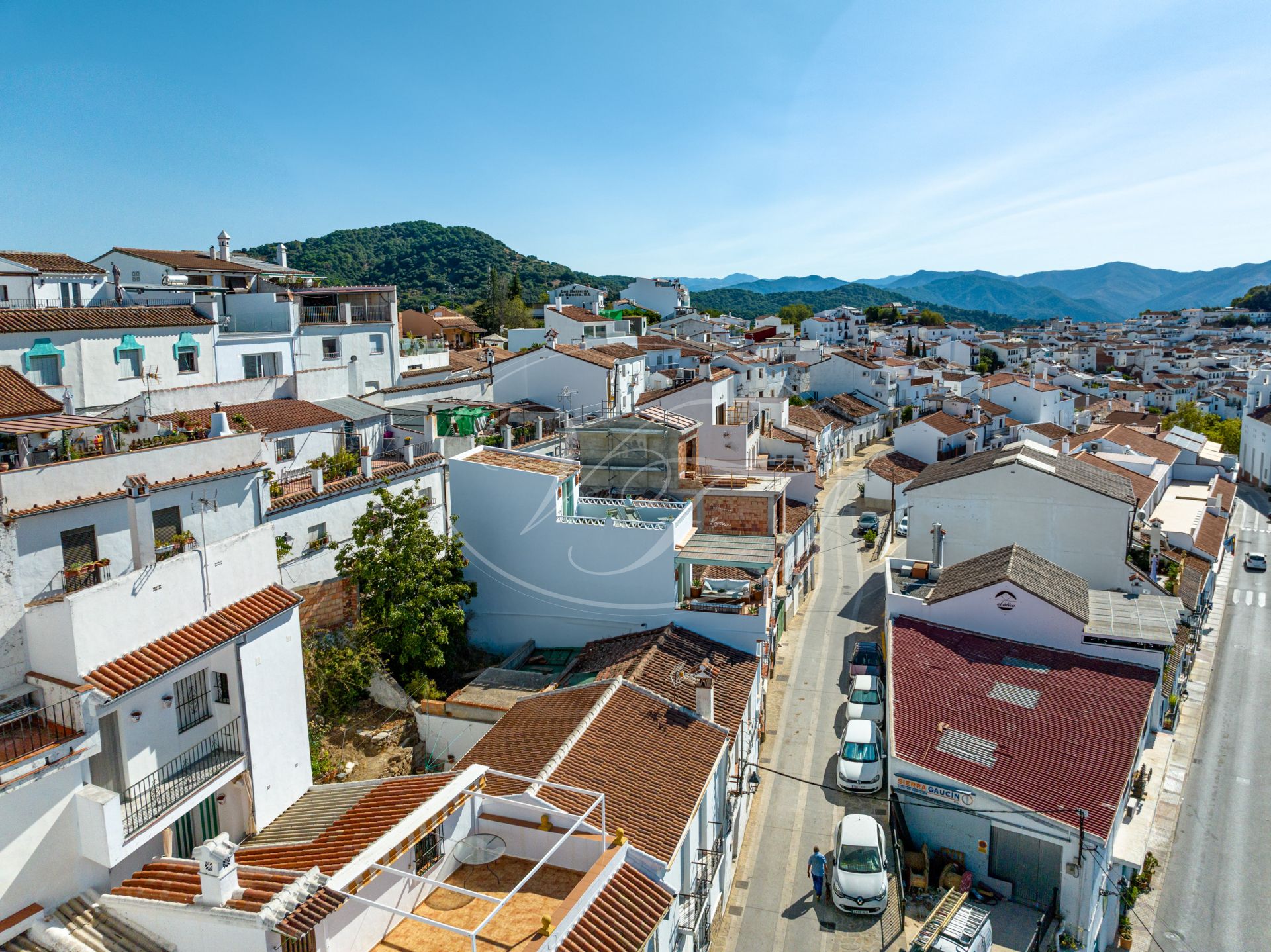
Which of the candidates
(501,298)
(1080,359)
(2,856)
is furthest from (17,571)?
(1080,359)

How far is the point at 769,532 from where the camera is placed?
84.3 feet

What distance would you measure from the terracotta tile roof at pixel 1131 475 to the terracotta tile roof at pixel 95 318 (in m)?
33.5

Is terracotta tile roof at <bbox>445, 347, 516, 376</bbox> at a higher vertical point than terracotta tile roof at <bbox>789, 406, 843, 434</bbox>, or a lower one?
higher

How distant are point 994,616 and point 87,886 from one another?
19.9 meters

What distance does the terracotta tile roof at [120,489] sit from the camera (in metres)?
11.4

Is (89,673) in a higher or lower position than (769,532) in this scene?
higher

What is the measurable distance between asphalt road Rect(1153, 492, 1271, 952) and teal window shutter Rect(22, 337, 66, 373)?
96.9ft

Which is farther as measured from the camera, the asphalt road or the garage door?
the asphalt road

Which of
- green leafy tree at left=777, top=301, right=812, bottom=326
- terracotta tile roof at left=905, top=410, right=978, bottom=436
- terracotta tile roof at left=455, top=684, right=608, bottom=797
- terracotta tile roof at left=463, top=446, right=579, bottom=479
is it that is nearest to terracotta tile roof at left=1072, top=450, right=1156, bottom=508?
terracotta tile roof at left=905, top=410, right=978, bottom=436

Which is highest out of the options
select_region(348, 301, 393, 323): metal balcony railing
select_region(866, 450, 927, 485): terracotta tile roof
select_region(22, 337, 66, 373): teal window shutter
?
select_region(348, 301, 393, 323): metal balcony railing

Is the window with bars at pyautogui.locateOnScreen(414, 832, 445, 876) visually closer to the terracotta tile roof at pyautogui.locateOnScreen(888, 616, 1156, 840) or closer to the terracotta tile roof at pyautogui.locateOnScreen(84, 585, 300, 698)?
the terracotta tile roof at pyautogui.locateOnScreen(84, 585, 300, 698)

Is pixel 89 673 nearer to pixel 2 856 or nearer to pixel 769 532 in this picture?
pixel 2 856

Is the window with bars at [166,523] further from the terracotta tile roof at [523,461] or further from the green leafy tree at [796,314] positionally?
the green leafy tree at [796,314]

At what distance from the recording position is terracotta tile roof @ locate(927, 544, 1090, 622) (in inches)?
856
